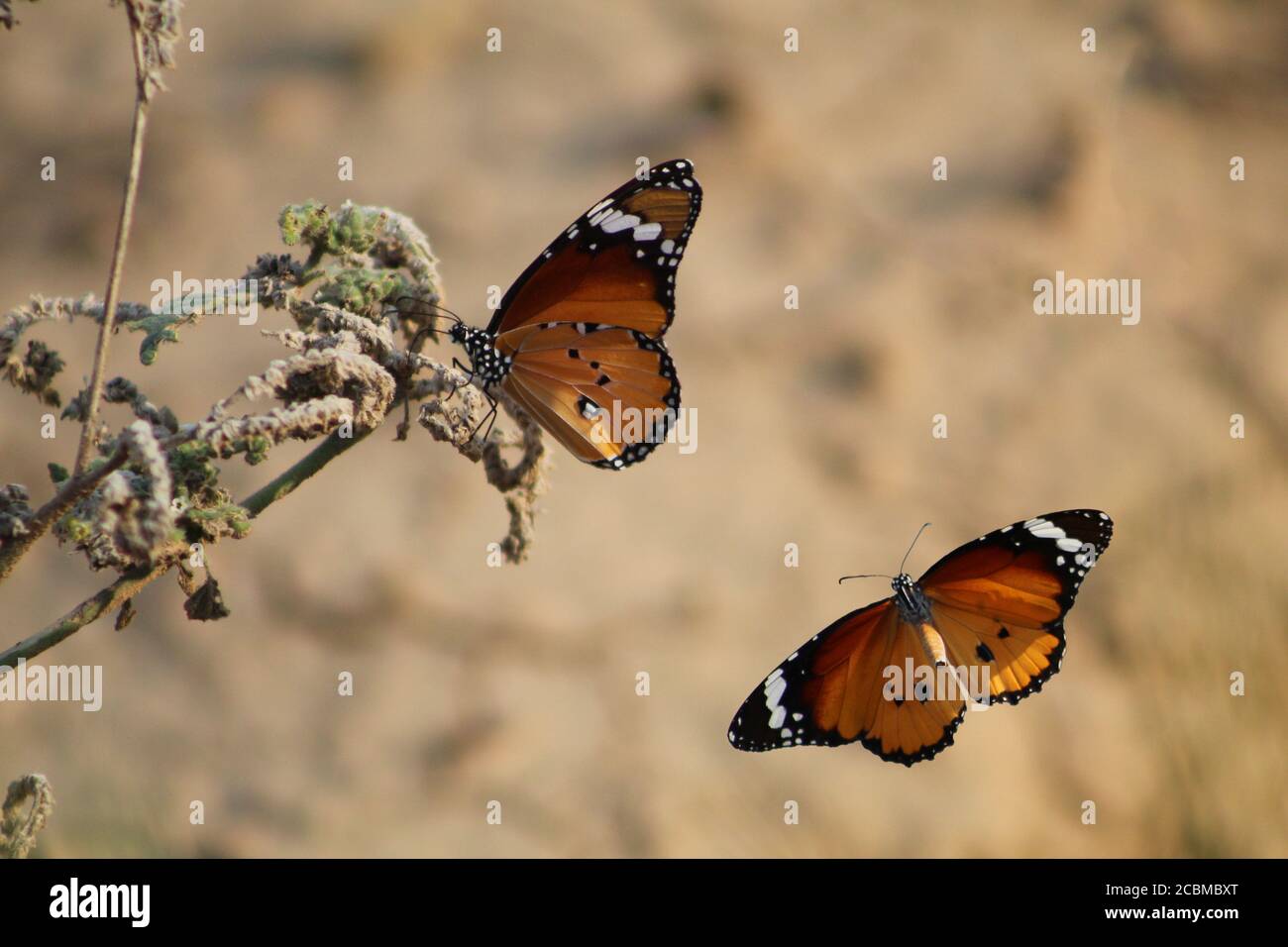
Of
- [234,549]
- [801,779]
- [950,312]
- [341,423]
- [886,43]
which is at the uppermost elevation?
[886,43]

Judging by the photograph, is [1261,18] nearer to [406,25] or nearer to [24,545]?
[406,25]

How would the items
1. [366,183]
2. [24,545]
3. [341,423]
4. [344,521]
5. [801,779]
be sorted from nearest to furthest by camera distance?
1. [24,545]
2. [341,423]
3. [801,779]
4. [344,521]
5. [366,183]

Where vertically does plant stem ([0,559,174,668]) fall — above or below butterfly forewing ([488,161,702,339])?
below

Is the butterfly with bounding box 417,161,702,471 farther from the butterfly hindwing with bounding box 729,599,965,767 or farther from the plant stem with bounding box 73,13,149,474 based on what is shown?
the plant stem with bounding box 73,13,149,474

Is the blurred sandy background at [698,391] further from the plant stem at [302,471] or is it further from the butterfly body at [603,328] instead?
the plant stem at [302,471]

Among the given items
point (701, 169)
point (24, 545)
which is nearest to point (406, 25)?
point (701, 169)

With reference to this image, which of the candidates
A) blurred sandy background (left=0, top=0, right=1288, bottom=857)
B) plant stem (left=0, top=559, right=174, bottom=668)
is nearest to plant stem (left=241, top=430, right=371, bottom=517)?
plant stem (left=0, top=559, right=174, bottom=668)

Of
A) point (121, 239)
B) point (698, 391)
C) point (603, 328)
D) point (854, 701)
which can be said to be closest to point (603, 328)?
point (603, 328)
